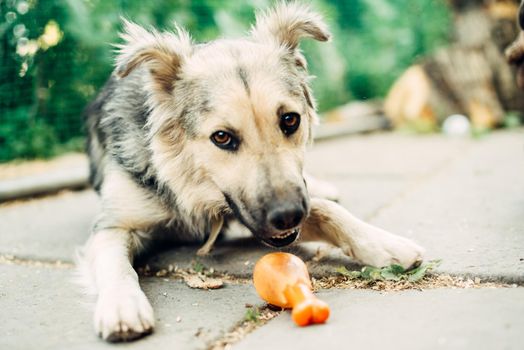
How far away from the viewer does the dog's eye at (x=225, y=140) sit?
266 centimetres

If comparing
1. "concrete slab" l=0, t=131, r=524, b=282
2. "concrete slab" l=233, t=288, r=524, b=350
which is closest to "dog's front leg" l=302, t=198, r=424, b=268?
"concrete slab" l=0, t=131, r=524, b=282

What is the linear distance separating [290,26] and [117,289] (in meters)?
1.66

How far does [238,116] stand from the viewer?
265 centimetres

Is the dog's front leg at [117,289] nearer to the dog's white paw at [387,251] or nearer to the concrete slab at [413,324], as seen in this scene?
the concrete slab at [413,324]

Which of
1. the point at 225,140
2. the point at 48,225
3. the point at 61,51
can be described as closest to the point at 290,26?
the point at 225,140

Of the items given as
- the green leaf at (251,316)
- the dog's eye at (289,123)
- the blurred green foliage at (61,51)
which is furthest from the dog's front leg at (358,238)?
the blurred green foliage at (61,51)

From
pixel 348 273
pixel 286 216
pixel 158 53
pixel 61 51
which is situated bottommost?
pixel 348 273

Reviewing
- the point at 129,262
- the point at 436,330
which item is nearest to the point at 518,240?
the point at 436,330

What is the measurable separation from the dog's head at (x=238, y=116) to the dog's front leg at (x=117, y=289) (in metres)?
0.41

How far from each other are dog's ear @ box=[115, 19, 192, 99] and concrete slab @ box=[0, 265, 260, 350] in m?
1.03

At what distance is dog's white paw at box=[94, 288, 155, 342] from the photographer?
2051mm

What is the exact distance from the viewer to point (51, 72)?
6211 millimetres

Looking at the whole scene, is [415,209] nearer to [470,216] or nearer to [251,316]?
[470,216]

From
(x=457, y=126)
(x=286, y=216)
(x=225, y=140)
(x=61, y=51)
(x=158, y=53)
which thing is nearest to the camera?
(x=286, y=216)
